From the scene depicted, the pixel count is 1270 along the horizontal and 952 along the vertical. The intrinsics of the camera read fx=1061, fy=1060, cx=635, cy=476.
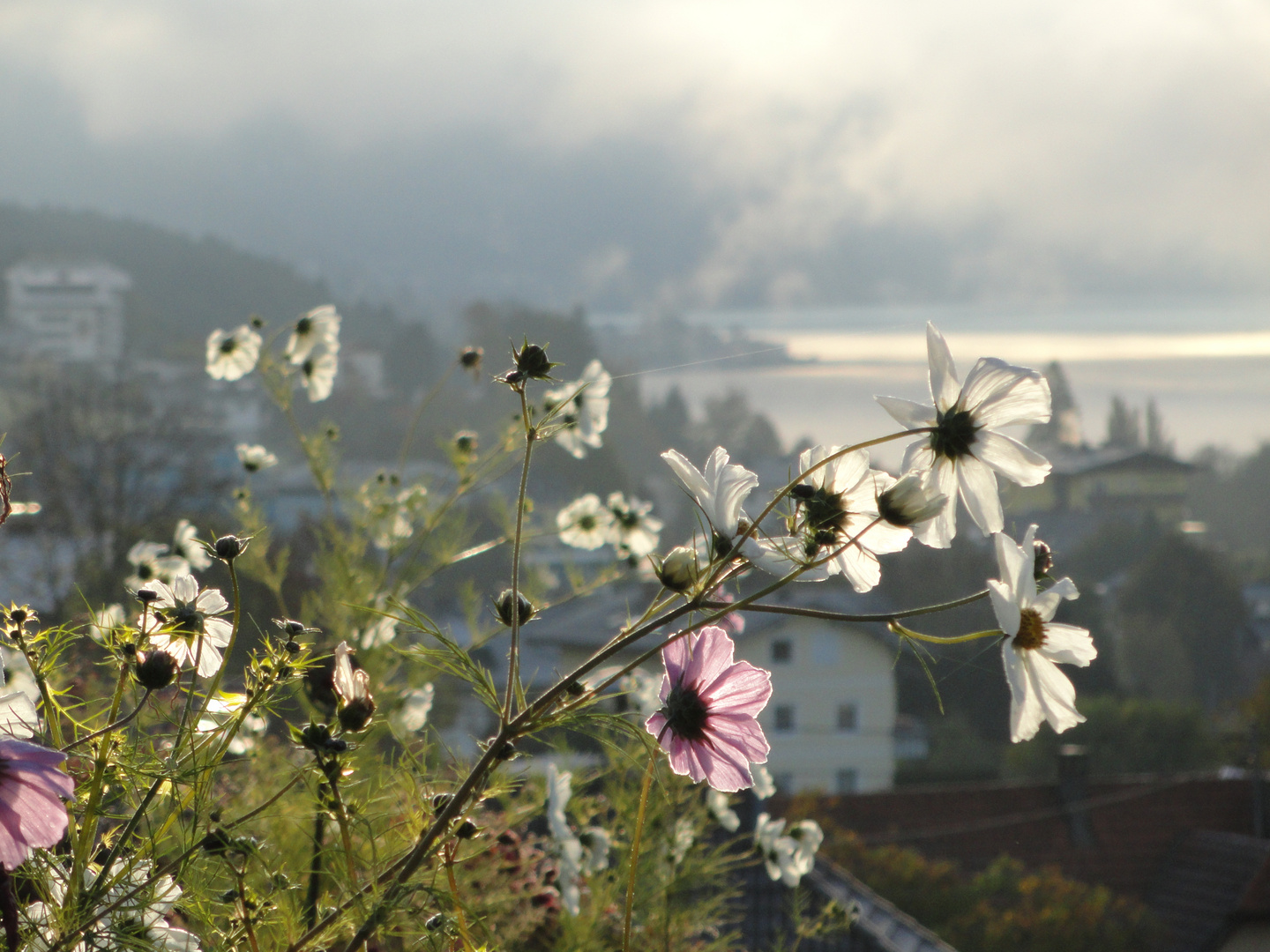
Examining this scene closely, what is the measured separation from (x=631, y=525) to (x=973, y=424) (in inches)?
40.0

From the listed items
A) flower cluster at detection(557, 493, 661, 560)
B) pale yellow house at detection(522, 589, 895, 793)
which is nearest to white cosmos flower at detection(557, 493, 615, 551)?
flower cluster at detection(557, 493, 661, 560)

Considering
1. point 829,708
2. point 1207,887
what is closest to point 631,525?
point 1207,887

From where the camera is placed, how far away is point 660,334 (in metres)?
19.4

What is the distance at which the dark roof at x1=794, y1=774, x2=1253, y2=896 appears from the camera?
9281mm

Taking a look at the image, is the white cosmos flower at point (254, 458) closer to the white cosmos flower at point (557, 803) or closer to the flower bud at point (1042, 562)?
the white cosmos flower at point (557, 803)

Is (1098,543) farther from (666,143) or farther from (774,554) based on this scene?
(666,143)

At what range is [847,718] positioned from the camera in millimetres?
17734

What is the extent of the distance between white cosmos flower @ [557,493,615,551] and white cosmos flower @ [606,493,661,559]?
0.01 metres

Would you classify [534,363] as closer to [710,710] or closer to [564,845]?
[710,710]

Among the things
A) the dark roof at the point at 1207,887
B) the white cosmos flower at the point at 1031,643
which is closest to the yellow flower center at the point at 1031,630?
the white cosmos flower at the point at 1031,643

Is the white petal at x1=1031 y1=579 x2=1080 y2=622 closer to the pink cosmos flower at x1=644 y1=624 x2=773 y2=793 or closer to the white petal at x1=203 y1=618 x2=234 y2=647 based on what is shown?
the pink cosmos flower at x1=644 y1=624 x2=773 y2=793

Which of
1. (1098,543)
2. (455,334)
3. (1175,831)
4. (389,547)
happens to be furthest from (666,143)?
(389,547)

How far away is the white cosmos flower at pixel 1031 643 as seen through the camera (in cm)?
44

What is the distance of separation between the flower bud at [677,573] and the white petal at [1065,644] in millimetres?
163
